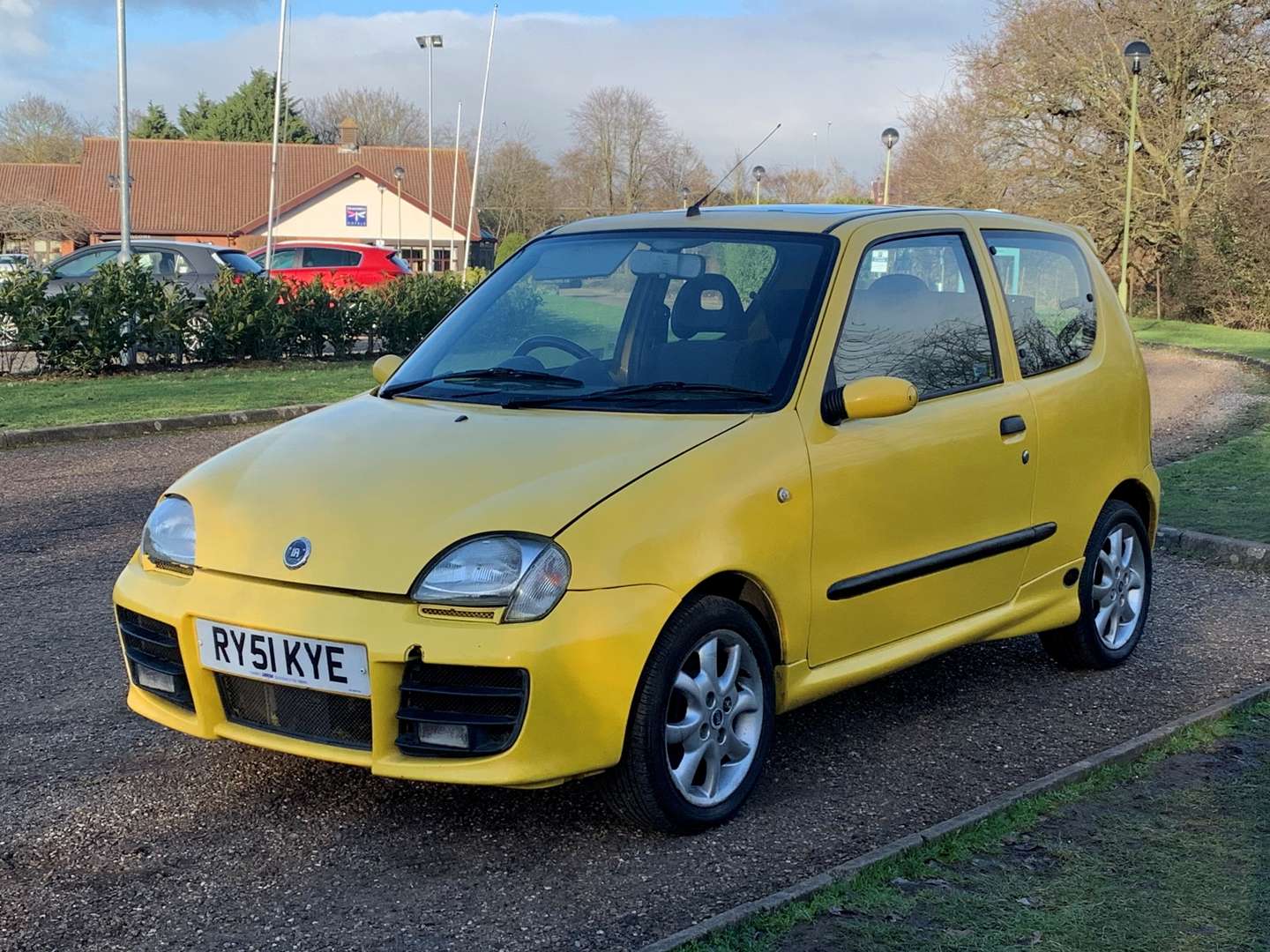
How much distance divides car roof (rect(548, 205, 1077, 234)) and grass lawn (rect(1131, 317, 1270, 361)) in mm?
18712

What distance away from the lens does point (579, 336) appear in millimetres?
5070

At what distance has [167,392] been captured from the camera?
1553 centimetres

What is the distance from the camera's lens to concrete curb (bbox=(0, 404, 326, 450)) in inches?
482

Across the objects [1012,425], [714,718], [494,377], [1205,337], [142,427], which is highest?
[494,377]

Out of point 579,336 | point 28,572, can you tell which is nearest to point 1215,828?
point 579,336

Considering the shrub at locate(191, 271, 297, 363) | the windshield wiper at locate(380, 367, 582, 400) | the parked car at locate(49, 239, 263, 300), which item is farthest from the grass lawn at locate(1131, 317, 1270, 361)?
the windshield wiper at locate(380, 367, 582, 400)

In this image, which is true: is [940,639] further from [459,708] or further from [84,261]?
[84,261]

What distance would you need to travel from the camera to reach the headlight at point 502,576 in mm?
3750

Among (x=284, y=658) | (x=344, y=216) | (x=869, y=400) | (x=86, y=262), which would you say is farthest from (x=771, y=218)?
(x=344, y=216)

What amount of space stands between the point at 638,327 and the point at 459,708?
1765 millimetres

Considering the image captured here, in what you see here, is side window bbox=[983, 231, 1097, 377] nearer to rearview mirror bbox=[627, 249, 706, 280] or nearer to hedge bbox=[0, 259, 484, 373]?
rearview mirror bbox=[627, 249, 706, 280]

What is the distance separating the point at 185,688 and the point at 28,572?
365 centimetres

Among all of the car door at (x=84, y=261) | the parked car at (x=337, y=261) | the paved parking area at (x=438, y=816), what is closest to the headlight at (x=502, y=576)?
the paved parking area at (x=438, y=816)

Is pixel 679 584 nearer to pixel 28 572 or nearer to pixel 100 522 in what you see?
pixel 28 572
